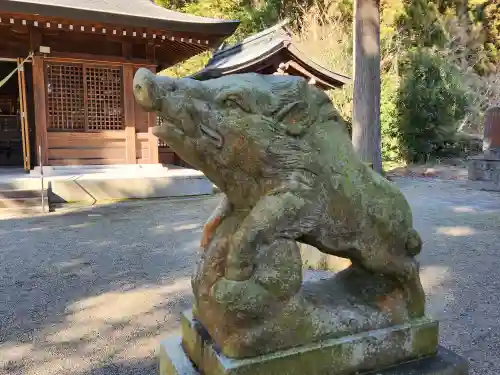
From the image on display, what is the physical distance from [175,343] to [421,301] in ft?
3.13

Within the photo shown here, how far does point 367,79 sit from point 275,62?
13.8ft

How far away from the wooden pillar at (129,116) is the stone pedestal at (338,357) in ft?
26.4

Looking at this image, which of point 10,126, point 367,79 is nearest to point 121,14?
point 367,79

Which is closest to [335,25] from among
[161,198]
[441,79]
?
[441,79]

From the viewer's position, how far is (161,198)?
8.43 meters

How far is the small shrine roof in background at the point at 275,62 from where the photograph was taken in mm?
9969

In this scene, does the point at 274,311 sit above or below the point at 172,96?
below

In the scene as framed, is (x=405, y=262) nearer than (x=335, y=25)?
Yes

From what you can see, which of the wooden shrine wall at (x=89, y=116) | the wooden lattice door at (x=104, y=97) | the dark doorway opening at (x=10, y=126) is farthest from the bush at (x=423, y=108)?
the dark doorway opening at (x=10, y=126)

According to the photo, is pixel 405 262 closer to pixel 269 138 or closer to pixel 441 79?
pixel 269 138

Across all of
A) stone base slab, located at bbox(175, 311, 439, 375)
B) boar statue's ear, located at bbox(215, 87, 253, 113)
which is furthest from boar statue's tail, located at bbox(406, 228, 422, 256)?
boar statue's ear, located at bbox(215, 87, 253, 113)

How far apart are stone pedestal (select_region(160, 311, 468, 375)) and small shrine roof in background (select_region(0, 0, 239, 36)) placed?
7.16m

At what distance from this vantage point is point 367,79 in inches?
262

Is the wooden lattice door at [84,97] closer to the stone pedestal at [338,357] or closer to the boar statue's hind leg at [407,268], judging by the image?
the stone pedestal at [338,357]
